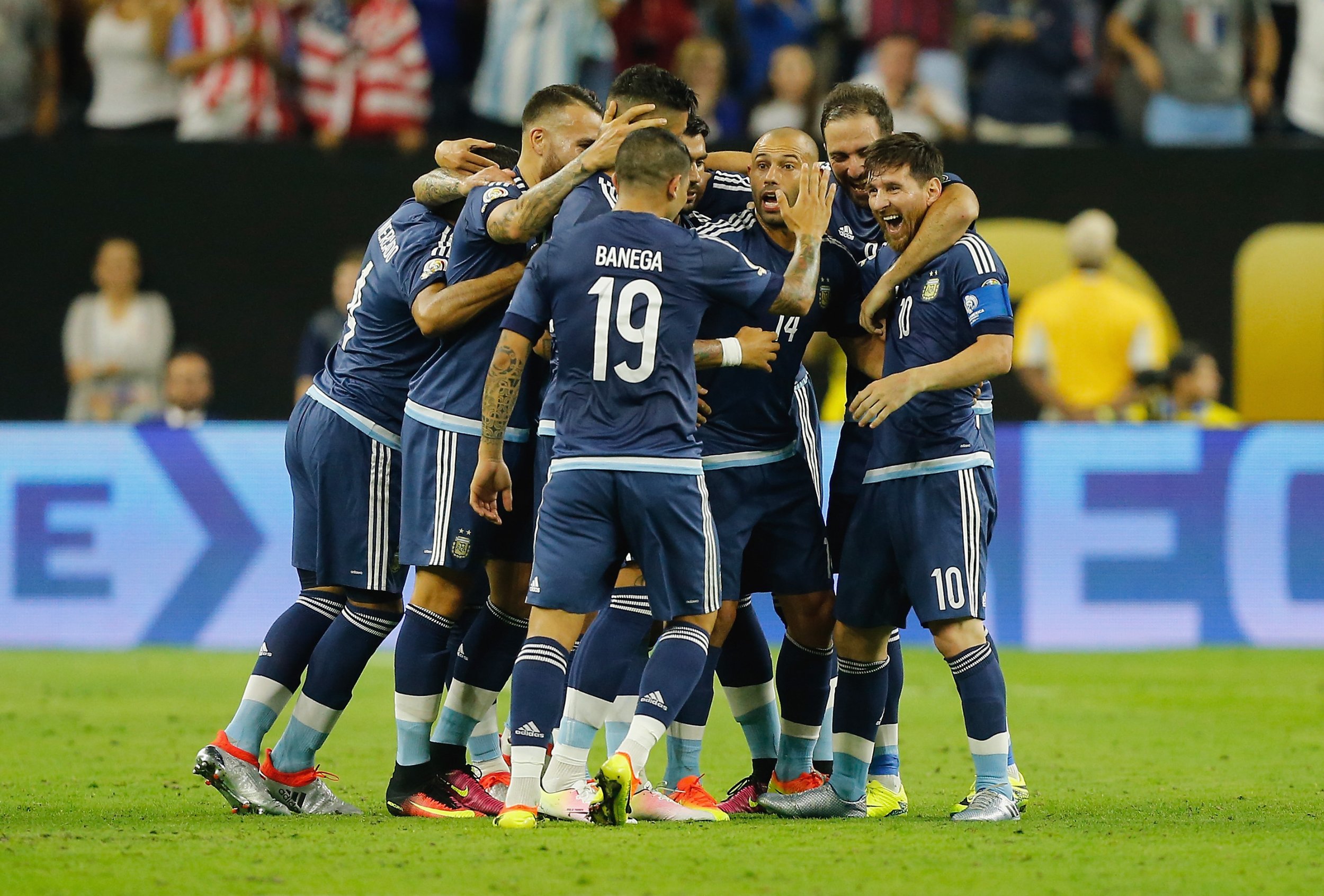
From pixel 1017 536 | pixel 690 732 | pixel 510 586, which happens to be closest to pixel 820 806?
pixel 690 732

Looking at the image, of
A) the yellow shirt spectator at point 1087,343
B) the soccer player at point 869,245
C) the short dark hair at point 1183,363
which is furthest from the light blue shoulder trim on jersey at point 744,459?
the yellow shirt spectator at point 1087,343

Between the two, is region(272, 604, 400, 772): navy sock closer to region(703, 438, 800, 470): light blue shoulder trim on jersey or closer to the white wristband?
region(703, 438, 800, 470): light blue shoulder trim on jersey

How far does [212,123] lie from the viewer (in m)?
13.8

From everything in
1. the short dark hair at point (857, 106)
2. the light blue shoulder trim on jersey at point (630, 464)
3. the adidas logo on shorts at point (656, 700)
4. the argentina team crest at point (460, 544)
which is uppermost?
the short dark hair at point (857, 106)

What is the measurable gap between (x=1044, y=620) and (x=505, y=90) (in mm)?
5858

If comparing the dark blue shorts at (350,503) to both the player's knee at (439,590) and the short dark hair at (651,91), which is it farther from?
the short dark hair at (651,91)

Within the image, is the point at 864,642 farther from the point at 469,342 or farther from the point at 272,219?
the point at 272,219

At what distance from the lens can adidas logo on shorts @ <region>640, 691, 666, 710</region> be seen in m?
5.72

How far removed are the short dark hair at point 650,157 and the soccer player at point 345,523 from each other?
68 centimetres

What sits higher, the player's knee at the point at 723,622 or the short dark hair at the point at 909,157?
the short dark hair at the point at 909,157

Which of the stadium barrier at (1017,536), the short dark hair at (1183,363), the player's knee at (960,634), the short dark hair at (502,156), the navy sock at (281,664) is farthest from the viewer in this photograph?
the short dark hair at (1183,363)

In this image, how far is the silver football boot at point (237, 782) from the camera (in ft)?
20.0

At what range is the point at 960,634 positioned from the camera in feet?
19.7

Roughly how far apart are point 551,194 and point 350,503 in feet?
4.57
